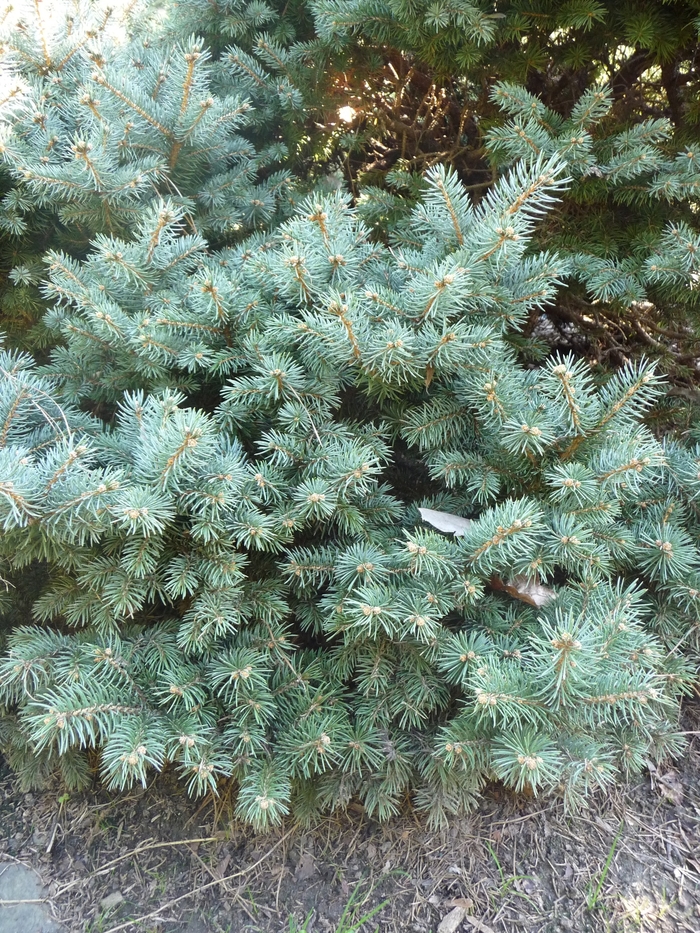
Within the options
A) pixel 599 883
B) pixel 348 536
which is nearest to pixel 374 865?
pixel 599 883

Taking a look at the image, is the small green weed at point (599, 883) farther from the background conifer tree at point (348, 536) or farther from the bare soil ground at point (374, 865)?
the background conifer tree at point (348, 536)

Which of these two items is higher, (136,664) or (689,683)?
(689,683)

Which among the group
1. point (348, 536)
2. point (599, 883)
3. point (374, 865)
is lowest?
point (374, 865)

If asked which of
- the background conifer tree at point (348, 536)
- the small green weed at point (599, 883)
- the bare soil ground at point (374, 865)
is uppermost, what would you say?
the background conifer tree at point (348, 536)

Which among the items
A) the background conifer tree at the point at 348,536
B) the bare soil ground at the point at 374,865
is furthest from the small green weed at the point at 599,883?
the background conifer tree at the point at 348,536

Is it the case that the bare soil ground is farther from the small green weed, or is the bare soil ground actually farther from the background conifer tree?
the background conifer tree

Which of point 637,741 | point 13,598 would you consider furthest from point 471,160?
point 13,598

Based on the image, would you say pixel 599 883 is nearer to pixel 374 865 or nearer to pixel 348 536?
pixel 374 865

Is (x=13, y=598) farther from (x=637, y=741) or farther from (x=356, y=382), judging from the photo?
(x=637, y=741)
